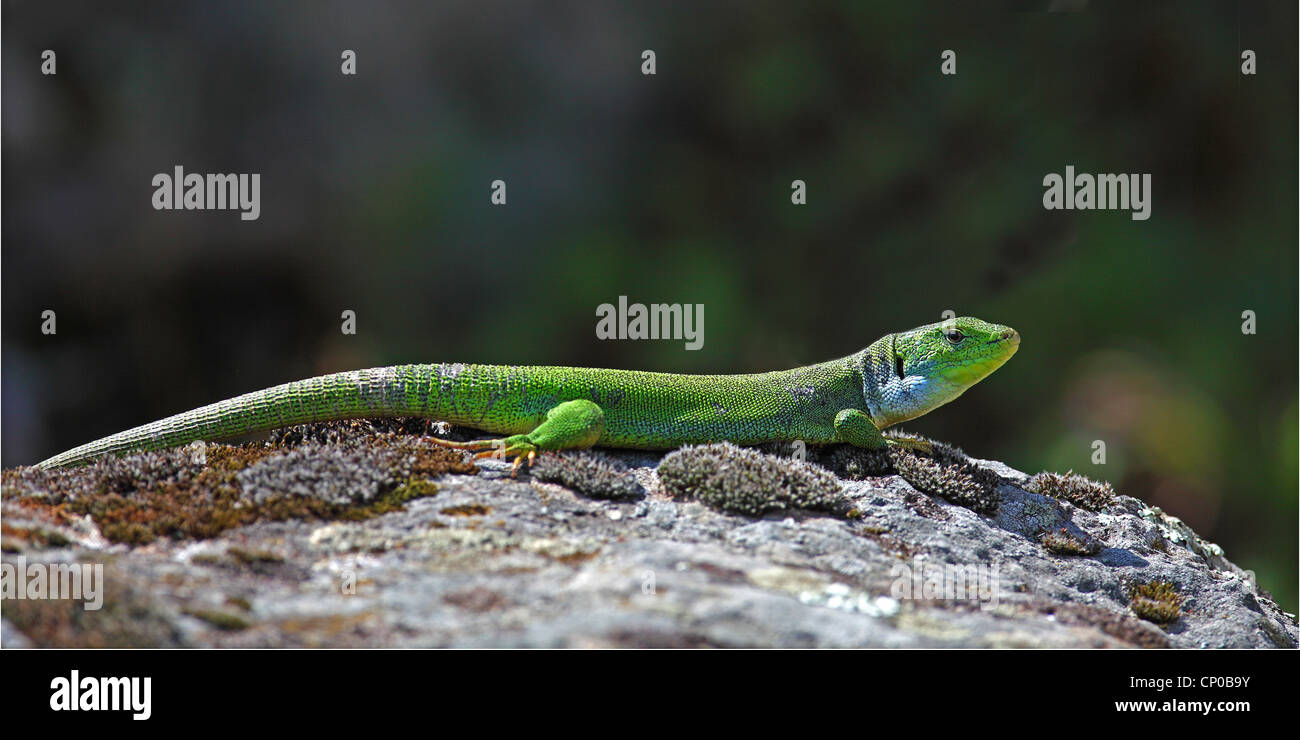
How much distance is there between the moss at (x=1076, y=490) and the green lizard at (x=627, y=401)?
1.36 m

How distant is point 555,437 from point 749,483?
181 cm

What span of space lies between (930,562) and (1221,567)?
16.2 ft

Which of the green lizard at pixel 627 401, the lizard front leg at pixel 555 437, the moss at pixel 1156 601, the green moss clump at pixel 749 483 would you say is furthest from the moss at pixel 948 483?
the lizard front leg at pixel 555 437

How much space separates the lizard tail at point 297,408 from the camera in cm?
898

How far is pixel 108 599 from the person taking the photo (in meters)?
5.73

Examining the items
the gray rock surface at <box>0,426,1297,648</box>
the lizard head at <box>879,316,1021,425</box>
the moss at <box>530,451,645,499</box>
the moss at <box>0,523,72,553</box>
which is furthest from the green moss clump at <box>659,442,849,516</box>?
the moss at <box>0,523,72,553</box>

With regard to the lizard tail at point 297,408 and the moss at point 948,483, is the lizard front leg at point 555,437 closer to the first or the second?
the lizard tail at point 297,408

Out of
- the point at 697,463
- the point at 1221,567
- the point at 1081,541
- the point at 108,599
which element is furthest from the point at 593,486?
the point at 1221,567

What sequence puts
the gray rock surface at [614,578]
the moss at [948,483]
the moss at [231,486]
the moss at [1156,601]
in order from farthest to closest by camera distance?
the moss at [948,483]
the moss at [1156,601]
the moss at [231,486]
the gray rock surface at [614,578]

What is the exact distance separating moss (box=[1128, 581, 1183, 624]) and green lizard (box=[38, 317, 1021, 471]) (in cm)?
245

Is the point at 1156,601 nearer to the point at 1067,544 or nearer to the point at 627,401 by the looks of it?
the point at 1067,544

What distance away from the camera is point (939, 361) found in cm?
992

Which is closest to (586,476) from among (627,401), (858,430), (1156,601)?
(627,401)
